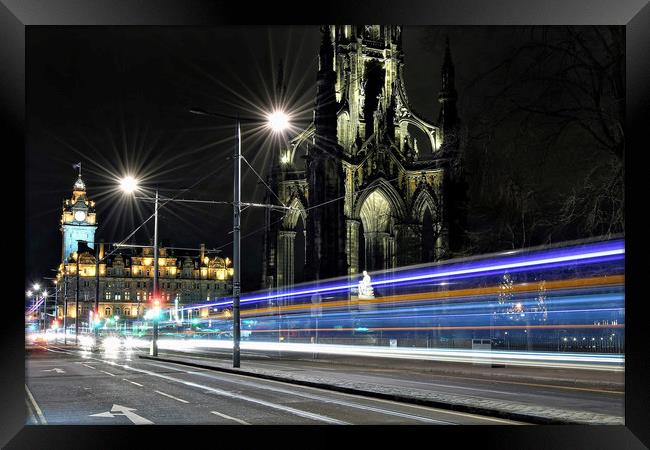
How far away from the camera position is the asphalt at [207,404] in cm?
1357

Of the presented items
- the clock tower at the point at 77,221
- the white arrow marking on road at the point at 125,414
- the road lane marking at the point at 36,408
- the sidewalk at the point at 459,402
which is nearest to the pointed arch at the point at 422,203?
the clock tower at the point at 77,221

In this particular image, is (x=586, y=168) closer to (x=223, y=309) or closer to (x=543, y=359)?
(x=543, y=359)

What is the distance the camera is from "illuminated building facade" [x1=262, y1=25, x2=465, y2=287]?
68.9m

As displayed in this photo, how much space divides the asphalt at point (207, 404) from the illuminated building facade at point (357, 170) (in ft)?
144

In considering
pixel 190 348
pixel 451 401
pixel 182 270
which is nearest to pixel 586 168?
pixel 451 401

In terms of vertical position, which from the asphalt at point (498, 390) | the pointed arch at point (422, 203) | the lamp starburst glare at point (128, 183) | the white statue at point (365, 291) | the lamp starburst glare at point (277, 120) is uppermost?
the pointed arch at point (422, 203)

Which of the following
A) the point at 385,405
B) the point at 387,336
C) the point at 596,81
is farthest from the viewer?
the point at 387,336

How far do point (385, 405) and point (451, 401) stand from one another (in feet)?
4.35

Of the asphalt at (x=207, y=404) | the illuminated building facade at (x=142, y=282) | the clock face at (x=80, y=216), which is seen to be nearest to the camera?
the asphalt at (x=207, y=404)

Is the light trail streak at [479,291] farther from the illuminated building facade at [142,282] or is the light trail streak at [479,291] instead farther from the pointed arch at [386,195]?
the illuminated building facade at [142,282]

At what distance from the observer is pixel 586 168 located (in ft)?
49.3

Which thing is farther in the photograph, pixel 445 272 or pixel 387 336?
pixel 387 336

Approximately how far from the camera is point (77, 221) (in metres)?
90.2

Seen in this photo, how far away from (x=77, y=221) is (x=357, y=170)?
112 ft
